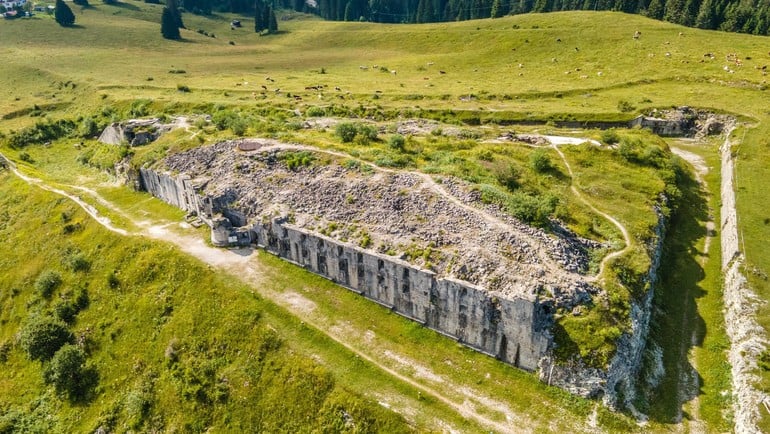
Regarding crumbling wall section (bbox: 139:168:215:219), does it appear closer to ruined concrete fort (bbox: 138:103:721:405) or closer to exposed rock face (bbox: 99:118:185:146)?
ruined concrete fort (bbox: 138:103:721:405)

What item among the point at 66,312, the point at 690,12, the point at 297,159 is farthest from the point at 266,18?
the point at 66,312

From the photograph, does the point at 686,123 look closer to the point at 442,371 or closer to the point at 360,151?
the point at 360,151

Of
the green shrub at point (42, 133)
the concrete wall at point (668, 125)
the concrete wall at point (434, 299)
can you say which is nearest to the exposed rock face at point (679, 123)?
the concrete wall at point (668, 125)

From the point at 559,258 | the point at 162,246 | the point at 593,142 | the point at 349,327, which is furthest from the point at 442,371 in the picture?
the point at 593,142

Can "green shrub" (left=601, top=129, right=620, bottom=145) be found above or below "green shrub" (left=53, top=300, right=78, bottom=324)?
above

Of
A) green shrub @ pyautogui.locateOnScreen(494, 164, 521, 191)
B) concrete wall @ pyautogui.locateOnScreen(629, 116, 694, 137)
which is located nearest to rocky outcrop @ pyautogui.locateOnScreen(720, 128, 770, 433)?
green shrub @ pyautogui.locateOnScreen(494, 164, 521, 191)

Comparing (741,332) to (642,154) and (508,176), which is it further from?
(642,154)
